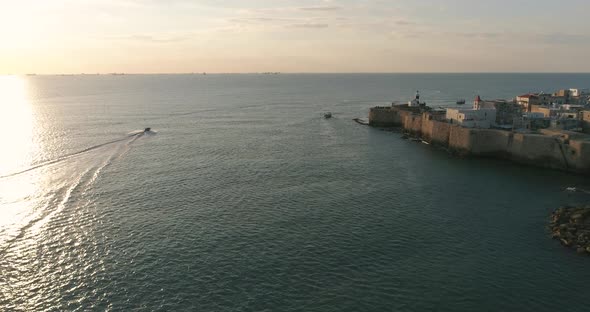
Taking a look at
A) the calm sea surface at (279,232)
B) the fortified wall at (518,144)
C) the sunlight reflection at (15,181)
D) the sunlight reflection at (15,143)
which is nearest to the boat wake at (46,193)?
the sunlight reflection at (15,181)

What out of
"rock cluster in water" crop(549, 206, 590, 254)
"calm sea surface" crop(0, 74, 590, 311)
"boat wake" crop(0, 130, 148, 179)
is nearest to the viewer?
"calm sea surface" crop(0, 74, 590, 311)

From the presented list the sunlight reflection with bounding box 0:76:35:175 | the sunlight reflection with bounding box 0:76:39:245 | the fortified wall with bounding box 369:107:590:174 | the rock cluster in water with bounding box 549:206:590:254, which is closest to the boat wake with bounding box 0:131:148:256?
the sunlight reflection with bounding box 0:76:39:245

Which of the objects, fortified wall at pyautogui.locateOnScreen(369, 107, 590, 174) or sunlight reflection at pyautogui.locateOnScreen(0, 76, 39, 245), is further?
fortified wall at pyautogui.locateOnScreen(369, 107, 590, 174)

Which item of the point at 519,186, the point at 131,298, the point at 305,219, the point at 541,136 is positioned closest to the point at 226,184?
the point at 305,219

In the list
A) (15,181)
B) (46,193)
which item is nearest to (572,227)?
(46,193)

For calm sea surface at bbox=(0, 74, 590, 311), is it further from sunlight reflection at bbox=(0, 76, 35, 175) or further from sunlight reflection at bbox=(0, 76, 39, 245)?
sunlight reflection at bbox=(0, 76, 35, 175)

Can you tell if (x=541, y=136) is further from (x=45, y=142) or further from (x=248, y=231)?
(x=45, y=142)

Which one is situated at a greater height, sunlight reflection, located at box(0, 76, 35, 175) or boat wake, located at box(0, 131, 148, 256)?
sunlight reflection, located at box(0, 76, 35, 175)

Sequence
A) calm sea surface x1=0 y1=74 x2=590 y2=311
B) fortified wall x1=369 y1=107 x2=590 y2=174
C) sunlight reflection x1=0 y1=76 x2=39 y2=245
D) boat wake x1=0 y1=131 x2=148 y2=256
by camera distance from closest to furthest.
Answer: calm sea surface x1=0 y1=74 x2=590 y2=311
boat wake x1=0 y1=131 x2=148 y2=256
sunlight reflection x1=0 y1=76 x2=39 y2=245
fortified wall x1=369 y1=107 x2=590 y2=174

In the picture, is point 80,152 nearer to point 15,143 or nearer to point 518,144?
point 15,143
